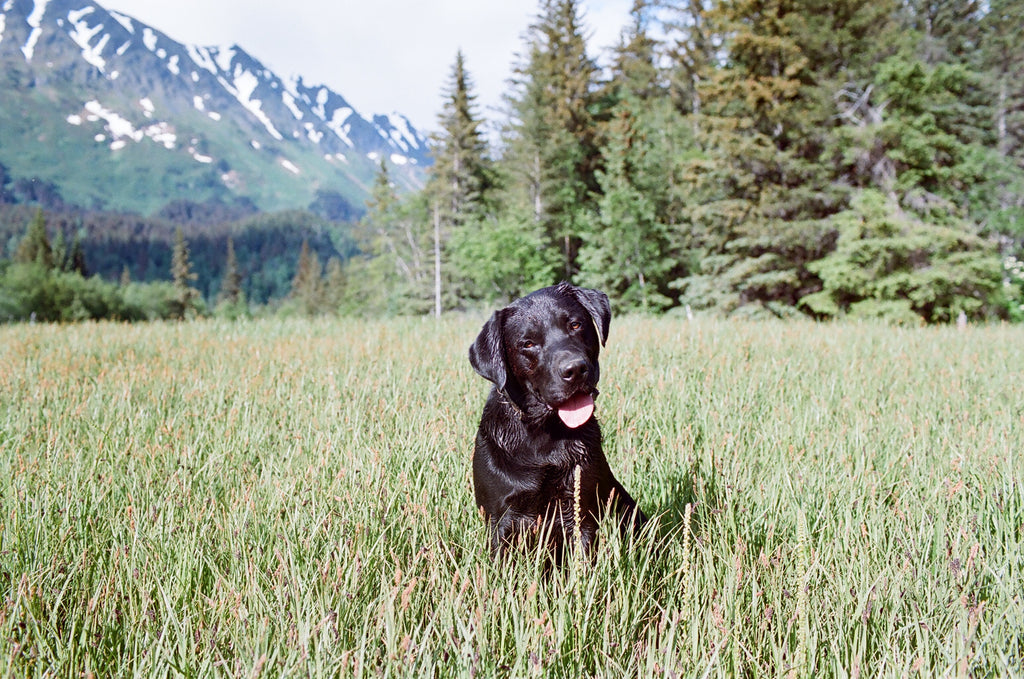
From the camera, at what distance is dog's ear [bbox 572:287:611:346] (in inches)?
98.0

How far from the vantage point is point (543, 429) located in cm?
230

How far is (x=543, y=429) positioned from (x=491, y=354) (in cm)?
39

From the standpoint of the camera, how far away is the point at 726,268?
945 inches

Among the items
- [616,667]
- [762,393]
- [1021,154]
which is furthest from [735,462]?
[1021,154]

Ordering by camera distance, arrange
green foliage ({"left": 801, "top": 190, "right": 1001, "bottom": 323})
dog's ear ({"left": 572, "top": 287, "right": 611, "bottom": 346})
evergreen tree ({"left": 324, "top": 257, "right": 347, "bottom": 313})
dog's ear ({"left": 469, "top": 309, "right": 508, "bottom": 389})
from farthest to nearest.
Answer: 1. evergreen tree ({"left": 324, "top": 257, "right": 347, "bottom": 313})
2. green foliage ({"left": 801, "top": 190, "right": 1001, "bottom": 323})
3. dog's ear ({"left": 572, "top": 287, "right": 611, "bottom": 346})
4. dog's ear ({"left": 469, "top": 309, "right": 508, "bottom": 389})

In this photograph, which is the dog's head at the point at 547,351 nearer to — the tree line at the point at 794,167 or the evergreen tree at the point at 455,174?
the tree line at the point at 794,167

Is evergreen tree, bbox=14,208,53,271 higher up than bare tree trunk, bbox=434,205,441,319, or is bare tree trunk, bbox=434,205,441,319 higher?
evergreen tree, bbox=14,208,53,271

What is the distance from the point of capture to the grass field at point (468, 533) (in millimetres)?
1542

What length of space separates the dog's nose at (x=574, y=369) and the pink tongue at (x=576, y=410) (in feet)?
0.36

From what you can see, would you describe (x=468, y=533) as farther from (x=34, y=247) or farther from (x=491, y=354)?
(x=34, y=247)

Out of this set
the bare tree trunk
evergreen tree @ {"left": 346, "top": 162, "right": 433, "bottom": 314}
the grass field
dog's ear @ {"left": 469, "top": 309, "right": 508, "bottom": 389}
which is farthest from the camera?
evergreen tree @ {"left": 346, "top": 162, "right": 433, "bottom": 314}

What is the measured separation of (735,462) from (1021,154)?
28605 millimetres

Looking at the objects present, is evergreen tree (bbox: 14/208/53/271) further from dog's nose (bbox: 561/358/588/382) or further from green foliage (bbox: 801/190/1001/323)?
dog's nose (bbox: 561/358/588/382)

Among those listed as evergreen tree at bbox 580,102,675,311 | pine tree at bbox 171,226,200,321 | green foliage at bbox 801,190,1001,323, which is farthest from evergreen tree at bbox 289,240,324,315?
green foliage at bbox 801,190,1001,323
